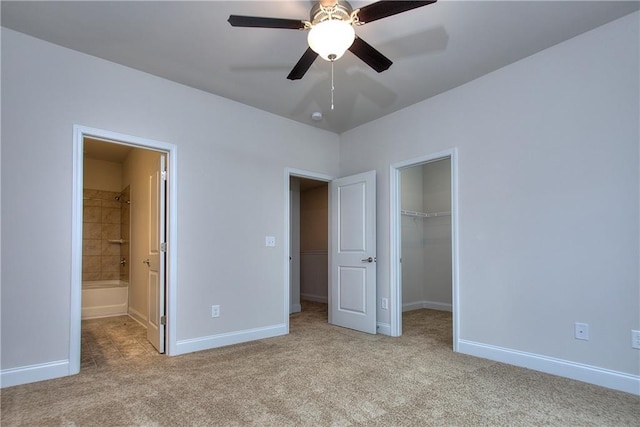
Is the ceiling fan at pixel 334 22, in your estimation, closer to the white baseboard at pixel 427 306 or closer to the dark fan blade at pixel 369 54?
the dark fan blade at pixel 369 54

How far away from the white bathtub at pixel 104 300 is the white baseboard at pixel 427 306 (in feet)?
15.1

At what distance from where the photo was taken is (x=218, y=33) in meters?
2.79

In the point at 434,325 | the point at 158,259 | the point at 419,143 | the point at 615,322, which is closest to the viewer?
the point at 615,322

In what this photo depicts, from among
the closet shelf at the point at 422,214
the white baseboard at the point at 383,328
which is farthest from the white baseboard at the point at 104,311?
the closet shelf at the point at 422,214

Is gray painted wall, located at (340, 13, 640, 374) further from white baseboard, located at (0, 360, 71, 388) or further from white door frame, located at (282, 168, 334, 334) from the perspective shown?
white baseboard, located at (0, 360, 71, 388)

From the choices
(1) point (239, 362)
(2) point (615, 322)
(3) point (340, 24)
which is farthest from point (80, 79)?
(2) point (615, 322)

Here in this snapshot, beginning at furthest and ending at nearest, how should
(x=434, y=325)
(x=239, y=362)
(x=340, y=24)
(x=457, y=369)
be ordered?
(x=434, y=325) → (x=239, y=362) → (x=457, y=369) → (x=340, y=24)

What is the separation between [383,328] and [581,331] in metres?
2.01

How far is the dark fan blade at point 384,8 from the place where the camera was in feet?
6.33

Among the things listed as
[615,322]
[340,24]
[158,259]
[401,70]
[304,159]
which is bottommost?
[615,322]

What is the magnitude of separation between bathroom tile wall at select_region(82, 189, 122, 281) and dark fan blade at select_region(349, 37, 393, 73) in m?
5.90

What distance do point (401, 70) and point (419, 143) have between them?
0.95 metres

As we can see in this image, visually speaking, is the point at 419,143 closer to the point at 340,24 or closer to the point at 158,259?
the point at 340,24

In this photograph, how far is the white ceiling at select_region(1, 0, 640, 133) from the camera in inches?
98.1
